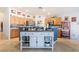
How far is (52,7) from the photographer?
5000mm

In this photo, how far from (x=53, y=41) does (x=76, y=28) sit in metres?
0.99

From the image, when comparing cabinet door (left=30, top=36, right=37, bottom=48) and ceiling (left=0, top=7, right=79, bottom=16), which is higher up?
ceiling (left=0, top=7, right=79, bottom=16)

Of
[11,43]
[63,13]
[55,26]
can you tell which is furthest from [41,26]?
[11,43]

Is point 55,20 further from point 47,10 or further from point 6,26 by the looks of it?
point 6,26

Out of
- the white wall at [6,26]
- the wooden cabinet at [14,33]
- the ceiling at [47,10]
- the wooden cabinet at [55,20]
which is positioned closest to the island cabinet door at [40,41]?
the wooden cabinet at [55,20]

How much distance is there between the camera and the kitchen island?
5402mm

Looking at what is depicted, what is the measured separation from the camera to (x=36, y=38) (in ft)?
17.7

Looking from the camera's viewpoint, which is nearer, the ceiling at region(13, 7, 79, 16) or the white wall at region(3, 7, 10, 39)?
the ceiling at region(13, 7, 79, 16)

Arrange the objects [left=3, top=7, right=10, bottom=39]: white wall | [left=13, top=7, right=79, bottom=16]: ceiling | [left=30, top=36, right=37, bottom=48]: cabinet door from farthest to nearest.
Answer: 1. [left=30, top=36, right=37, bottom=48]: cabinet door
2. [left=3, top=7, right=10, bottom=39]: white wall
3. [left=13, top=7, right=79, bottom=16]: ceiling

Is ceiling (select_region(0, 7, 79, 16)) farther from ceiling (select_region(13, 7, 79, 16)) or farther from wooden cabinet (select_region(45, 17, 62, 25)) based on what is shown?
wooden cabinet (select_region(45, 17, 62, 25))

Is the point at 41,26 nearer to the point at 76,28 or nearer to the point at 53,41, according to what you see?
the point at 53,41

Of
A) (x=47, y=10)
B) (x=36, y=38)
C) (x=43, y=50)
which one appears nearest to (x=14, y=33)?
(x=36, y=38)

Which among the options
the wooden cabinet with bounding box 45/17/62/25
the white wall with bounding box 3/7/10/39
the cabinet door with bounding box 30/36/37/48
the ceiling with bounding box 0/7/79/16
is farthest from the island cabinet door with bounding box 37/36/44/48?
the white wall with bounding box 3/7/10/39

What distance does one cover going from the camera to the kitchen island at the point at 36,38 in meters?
5.40
